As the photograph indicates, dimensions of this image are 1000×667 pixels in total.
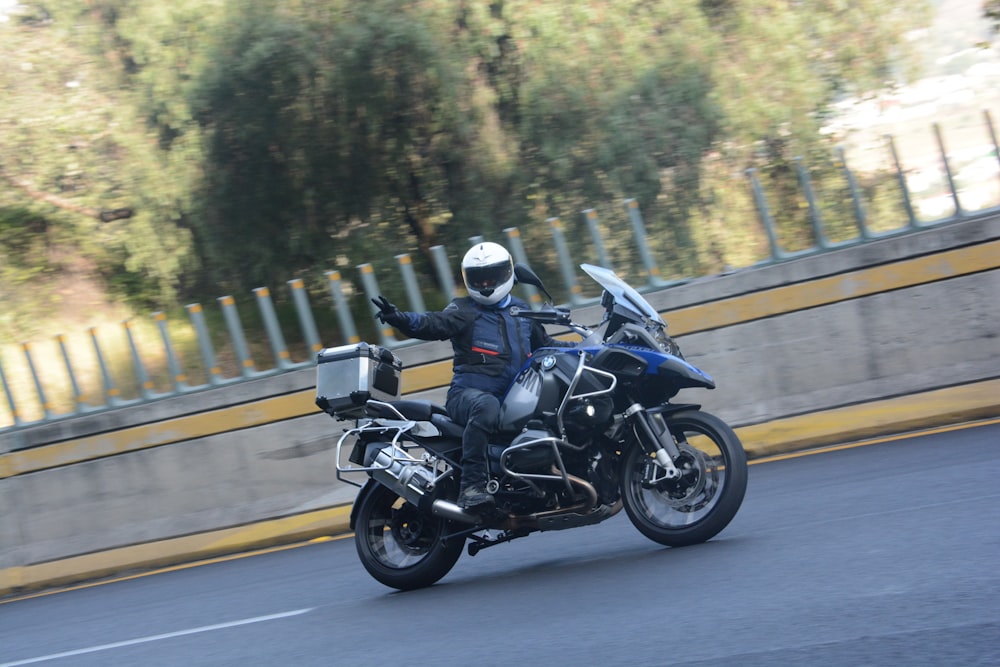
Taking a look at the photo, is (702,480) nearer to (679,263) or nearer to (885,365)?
(885,365)

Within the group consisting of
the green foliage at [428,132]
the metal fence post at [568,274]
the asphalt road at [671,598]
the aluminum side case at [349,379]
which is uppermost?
the green foliage at [428,132]

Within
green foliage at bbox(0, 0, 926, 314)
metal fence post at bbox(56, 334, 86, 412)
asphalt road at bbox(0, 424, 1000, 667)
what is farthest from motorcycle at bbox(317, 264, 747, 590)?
green foliage at bbox(0, 0, 926, 314)

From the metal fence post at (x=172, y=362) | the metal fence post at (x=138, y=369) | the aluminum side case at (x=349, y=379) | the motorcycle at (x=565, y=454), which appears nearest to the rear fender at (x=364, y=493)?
the motorcycle at (x=565, y=454)

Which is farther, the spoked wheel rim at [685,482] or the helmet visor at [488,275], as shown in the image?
the helmet visor at [488,275]

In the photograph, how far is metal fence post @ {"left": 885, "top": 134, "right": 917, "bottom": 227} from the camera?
9820mm

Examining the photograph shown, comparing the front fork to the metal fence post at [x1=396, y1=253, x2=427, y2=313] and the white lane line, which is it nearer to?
the white lane line

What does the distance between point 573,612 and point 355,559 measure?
11.3 ft

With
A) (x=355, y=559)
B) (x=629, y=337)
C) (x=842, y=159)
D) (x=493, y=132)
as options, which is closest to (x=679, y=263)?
(x=493, y=132)

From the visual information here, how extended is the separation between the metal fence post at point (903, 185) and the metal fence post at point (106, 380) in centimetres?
743

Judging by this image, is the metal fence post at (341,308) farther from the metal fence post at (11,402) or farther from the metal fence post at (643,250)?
the metal fence post at (11,402)

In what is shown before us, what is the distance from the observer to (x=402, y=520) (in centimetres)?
732

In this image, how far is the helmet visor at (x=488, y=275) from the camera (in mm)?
7012

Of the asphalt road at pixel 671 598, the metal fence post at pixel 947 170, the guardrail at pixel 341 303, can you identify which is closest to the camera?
the asphalt road at pixel 671 598

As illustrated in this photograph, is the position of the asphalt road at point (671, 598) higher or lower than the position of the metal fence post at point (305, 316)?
lower
